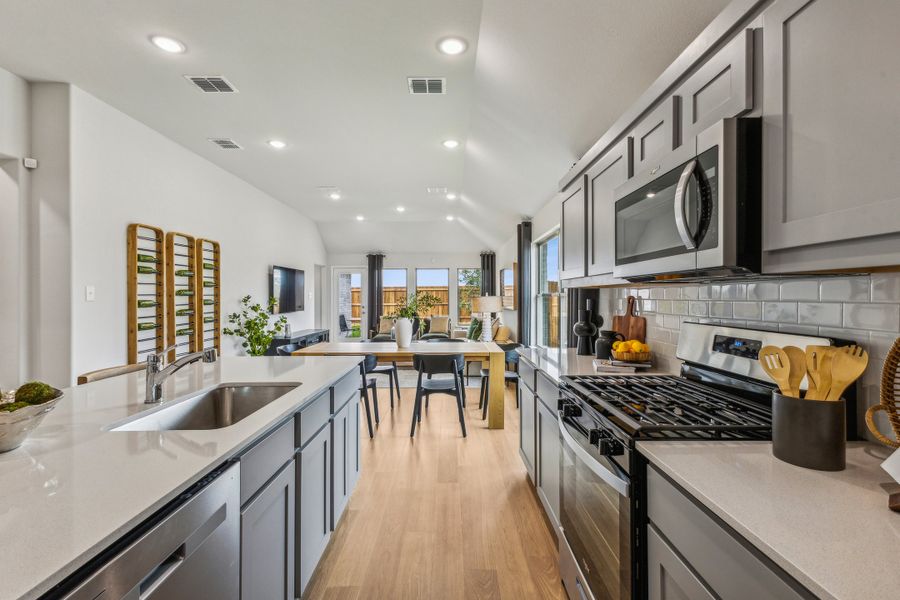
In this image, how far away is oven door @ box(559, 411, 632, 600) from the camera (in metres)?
1.22

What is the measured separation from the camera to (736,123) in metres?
1.09

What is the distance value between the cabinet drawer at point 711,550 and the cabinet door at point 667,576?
0.02 meters

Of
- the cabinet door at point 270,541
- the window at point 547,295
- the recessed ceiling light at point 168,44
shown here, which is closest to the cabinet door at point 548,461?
the cabinet door at point 270,541

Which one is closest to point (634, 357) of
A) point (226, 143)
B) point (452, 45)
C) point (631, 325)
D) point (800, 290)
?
point (631, 325)

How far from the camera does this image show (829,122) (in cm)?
90

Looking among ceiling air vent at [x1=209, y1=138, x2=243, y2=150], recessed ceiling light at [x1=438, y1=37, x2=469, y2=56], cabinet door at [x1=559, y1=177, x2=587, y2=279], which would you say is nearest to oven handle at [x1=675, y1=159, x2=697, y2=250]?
cabinet door at [x1=559, y1=177, x2=587, y2=279]

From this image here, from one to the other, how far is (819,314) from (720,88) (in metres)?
0.72

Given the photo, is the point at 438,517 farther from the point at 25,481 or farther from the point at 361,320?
the point at 361,320

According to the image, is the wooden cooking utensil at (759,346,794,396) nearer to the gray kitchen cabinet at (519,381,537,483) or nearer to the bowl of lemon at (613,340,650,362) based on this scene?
the bowl of lemon at (613,340,650,362)

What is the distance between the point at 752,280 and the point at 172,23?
3140 mm

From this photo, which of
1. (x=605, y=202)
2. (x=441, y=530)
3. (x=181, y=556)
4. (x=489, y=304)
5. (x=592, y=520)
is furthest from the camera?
(x=489, y=304)

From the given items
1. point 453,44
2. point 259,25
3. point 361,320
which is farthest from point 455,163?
point 361,320

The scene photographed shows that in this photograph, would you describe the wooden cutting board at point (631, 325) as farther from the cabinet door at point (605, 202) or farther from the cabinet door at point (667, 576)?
the cabinet door at point (667, 576)

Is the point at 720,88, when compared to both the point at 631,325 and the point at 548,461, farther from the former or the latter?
the point at 548,461
